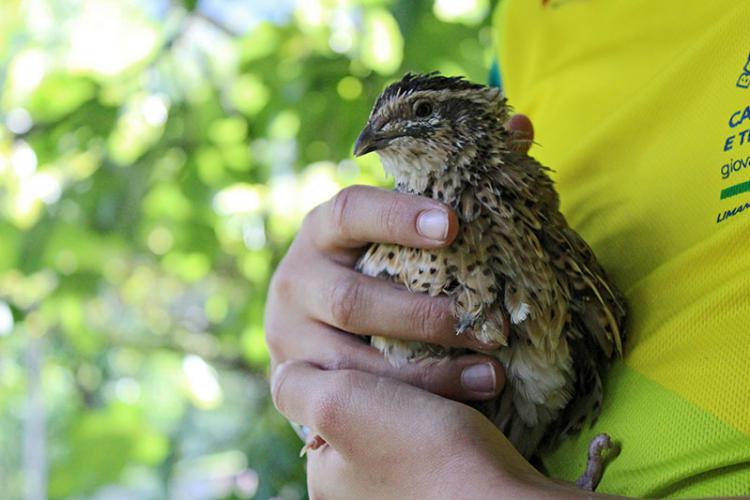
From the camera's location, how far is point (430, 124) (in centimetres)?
136

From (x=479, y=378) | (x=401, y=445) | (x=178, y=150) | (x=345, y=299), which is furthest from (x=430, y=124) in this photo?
(x=178, y=150)

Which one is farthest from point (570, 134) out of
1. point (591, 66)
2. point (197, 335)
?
point (197, 335)

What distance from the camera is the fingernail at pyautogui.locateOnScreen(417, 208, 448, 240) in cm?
112

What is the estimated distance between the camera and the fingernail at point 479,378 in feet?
3.64

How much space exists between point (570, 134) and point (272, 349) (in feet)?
2.09

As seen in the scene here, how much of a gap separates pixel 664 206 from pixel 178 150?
1.68 meters

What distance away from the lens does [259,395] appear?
292cm

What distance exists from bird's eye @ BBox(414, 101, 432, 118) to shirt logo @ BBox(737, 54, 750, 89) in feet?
1.66

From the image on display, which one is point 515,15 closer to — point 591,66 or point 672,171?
point 591,66

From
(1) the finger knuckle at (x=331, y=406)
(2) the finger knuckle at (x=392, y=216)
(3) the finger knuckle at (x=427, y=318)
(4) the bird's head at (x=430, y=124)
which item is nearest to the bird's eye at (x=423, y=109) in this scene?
(4) the bird's head at (x=430, y=124)

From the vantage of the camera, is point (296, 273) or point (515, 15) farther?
point (515, 15)

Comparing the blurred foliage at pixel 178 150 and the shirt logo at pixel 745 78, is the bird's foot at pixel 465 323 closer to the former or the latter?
the shirt logo at pixel 745 78

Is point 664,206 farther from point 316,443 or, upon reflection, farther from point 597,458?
point 316,443

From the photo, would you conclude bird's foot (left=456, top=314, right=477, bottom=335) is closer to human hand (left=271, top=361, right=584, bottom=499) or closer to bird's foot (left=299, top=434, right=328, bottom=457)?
human hand (left=271, top=361, right=584, bottom=499)
